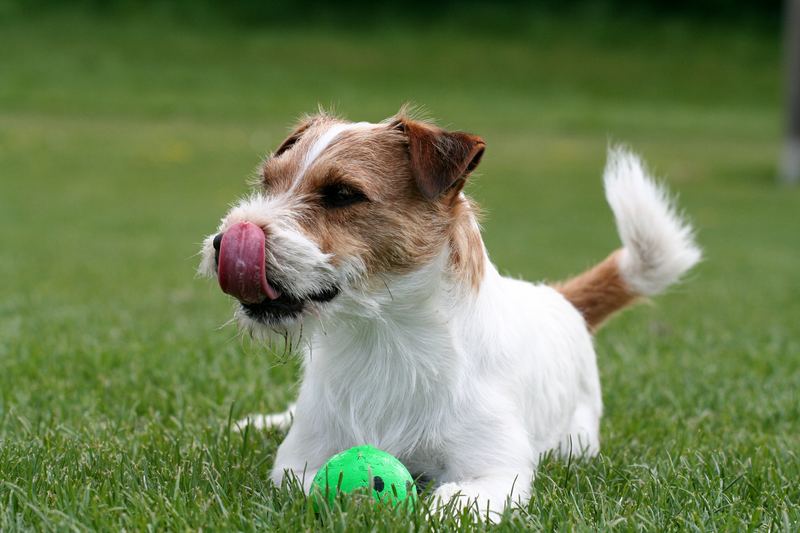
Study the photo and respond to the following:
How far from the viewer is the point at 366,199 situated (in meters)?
3.59

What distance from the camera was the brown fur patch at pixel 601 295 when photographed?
5.06m

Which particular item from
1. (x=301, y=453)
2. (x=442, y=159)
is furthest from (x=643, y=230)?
(x=301, y=453)

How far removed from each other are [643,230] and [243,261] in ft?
7.97

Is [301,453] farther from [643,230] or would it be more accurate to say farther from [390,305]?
[643,230]

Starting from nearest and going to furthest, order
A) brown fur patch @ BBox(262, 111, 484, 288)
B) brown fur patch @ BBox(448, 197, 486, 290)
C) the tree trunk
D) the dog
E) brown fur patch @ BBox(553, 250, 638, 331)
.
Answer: the dog → brown fur patch @ BBox(262, 111, 484, 288) → brown fur patch @ BBox(448, 197, 486, 290) → brown fur patch @ BBox(553, 250, 638, 331) → the tree trunk

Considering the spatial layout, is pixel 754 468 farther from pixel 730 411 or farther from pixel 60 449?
pixel 60 449

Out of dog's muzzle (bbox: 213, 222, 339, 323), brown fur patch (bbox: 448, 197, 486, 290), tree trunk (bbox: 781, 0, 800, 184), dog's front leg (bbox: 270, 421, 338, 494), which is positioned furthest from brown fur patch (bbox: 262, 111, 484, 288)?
tree trunk (bbox: 781, 0, 800, 184)

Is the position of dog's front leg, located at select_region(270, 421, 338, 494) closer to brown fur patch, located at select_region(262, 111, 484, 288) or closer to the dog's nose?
brown fur patch, located at select_region(262, 111, 484, 288)

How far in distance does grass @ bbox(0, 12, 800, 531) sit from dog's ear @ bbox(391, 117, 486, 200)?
24.3 inches

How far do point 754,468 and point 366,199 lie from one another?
1827mm

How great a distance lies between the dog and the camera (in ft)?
11.2

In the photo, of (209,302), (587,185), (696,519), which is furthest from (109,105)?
(696,519)

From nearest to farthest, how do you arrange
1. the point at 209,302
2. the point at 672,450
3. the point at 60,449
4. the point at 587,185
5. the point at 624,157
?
the point at 60,449 < the point at 672,450 < the point at 624,157 < the point at 209,302 < the point at 587,185

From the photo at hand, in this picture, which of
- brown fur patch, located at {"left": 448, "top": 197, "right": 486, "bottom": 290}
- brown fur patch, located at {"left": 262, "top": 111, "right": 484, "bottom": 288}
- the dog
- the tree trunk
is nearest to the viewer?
the dog
